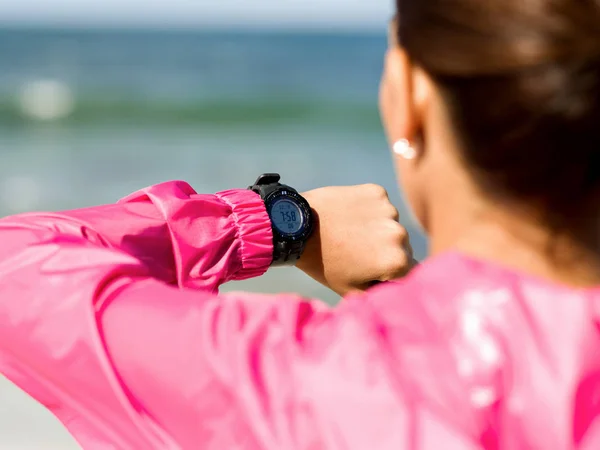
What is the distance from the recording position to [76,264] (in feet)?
2.82

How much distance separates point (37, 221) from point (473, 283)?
0.47 meters

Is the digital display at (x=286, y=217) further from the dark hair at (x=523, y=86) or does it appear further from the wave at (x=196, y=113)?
the wave at (x=196, y=113)

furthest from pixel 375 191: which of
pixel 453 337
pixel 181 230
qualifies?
pixel 453 337

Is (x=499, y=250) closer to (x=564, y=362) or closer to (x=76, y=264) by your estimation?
(x=564, y=362)

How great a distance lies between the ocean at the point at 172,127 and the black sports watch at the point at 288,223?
188cm

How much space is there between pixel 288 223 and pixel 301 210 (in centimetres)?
3

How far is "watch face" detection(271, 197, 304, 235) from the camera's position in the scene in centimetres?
125

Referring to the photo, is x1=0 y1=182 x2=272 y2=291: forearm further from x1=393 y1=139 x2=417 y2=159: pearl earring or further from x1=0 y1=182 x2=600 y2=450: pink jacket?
x1=393 y1=139 x2=417 y2=159: pearl earring

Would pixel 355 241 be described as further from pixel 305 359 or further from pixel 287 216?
pixel 305 359

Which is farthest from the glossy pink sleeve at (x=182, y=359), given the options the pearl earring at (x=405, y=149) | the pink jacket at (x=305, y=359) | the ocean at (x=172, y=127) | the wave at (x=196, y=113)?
the wave at (x=196, y=113)

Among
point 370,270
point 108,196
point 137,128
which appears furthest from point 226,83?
point 370,270

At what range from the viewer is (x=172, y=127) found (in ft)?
32.9

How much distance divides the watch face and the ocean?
6.21 feet

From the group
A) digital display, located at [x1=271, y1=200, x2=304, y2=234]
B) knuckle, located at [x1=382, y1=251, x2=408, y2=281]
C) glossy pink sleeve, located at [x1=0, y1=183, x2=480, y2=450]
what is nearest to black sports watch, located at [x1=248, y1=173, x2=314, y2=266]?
digital display, located at [x1=271, y1=200, x2=304, y2=234]
